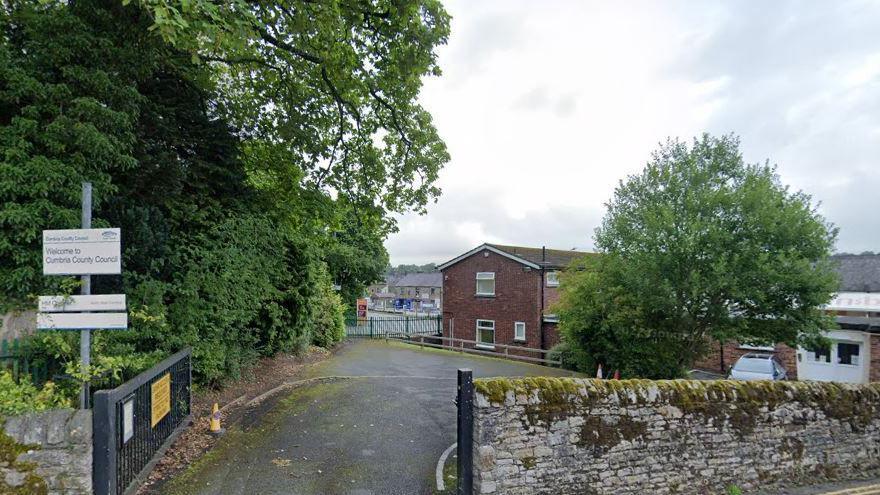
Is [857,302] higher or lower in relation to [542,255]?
lower

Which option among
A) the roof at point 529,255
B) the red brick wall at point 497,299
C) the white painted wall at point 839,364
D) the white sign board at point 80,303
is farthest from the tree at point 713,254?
the red brick wall at point 497,299

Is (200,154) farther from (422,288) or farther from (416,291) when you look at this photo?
(422,288)

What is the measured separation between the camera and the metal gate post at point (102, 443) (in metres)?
4.57

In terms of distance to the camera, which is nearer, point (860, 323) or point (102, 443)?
point (102, 443)

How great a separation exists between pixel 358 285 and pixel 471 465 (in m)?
30.5

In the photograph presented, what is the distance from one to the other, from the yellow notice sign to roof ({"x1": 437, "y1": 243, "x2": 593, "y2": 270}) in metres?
18.9

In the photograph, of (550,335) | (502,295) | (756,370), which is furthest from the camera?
(502,295)

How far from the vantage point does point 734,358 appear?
64.8 feet

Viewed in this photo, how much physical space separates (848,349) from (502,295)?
1424cm

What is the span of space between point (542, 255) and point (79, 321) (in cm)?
2375

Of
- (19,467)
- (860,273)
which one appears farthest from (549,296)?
(19,467)

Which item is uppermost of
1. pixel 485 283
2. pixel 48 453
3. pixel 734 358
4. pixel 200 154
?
pixel 200 154

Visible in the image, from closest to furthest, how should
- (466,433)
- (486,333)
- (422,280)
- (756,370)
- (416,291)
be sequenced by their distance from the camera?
(466,433), (756,370), (486,333), (416,291), (422,280)

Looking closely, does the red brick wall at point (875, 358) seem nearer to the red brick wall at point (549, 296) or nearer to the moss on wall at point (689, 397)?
the moss on wall at point (689, 397)
